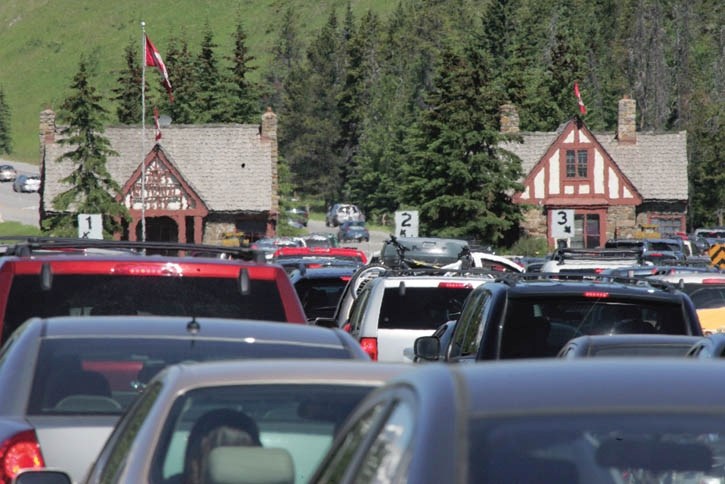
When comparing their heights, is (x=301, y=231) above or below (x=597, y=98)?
below

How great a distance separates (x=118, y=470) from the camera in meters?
5.53

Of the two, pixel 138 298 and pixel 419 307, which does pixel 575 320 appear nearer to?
pixel 138 298

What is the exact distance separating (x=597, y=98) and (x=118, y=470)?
127 meters

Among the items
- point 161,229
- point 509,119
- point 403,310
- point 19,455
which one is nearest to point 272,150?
point 161,229

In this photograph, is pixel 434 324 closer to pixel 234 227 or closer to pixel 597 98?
pixel 234 227

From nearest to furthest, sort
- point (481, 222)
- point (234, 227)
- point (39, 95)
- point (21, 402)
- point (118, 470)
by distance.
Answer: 1. point (118, 470)
2. point (21, 402)
3. point (481, 222)
4. point (234, 227)
5. point (39, 95)

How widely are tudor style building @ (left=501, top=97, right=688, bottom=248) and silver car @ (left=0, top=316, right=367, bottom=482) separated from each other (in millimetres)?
63832

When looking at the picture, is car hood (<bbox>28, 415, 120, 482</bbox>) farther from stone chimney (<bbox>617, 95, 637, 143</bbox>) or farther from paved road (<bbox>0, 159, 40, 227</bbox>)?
paved road (<bbox>0, 159, 40, 227</bbox>)

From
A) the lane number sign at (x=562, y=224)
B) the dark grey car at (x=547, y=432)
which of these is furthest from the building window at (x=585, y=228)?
the dark grey car at (x=547, y=432)

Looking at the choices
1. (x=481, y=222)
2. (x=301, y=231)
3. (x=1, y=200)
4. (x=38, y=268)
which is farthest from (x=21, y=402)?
(x=1, y=200)

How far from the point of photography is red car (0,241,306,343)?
8.93 metres

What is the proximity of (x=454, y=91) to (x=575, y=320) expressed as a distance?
54735mm

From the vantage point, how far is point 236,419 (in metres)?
5.63

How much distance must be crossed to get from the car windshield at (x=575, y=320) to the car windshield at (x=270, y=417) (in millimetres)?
5139
